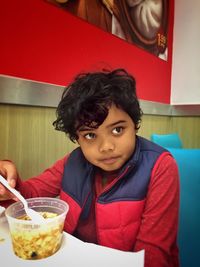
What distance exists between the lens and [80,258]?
506 mm

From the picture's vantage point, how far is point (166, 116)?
2.59 meters

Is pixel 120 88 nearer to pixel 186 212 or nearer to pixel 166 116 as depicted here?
pixel 186 212

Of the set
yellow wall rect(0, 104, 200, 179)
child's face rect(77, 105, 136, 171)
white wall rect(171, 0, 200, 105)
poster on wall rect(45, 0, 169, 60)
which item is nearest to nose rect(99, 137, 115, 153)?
child's face rect(77, 105, 136, 171)

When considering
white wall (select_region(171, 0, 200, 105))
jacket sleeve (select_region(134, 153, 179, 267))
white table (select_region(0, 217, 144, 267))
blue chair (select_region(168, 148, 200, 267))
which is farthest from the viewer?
white wall (select_region(171, 0, 200, 105))

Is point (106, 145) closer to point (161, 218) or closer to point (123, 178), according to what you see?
point (123, 178)

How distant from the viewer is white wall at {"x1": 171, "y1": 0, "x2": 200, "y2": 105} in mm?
2605

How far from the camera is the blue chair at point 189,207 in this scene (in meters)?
0.84

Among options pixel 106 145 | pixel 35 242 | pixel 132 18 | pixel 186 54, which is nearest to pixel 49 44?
pixel 106 145

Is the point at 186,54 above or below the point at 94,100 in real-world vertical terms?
above

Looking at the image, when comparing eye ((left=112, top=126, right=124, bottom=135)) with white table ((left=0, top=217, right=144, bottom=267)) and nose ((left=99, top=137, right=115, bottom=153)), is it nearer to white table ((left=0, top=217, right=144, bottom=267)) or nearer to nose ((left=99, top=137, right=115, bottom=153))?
nose ((left=99, top=137, right=115, bottom=153))

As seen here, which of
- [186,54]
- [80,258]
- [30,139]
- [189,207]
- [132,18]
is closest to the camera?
[80,258]

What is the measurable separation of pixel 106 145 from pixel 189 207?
39cm

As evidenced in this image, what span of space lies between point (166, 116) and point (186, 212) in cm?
183

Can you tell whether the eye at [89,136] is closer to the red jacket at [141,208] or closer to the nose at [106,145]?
the nose at [106,145]
